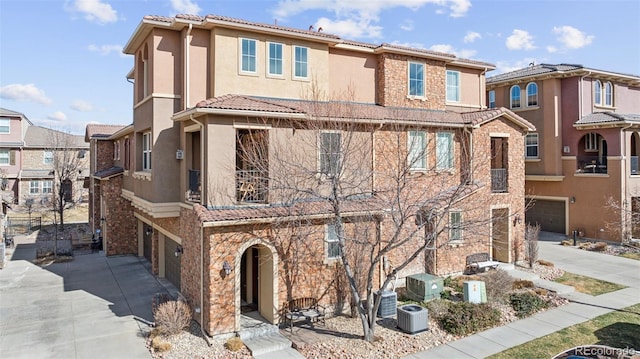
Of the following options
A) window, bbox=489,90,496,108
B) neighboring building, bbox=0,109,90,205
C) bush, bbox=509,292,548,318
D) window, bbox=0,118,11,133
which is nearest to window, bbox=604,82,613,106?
window, bbox=489,90,496,108

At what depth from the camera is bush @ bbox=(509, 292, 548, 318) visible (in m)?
15.1

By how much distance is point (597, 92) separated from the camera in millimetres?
29406

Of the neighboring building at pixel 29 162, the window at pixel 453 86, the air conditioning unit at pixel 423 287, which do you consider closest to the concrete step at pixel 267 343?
the air conditioning unit at pixel 423 287

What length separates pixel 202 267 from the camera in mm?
13000

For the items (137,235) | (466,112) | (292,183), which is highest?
(466,112)

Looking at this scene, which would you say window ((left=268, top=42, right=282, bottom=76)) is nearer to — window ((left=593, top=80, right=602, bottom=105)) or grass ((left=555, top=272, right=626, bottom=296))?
grass ((left=555, top=272, right=626, bottom=296))

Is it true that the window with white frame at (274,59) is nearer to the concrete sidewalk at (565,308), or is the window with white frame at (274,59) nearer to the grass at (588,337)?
the concrete sidewalk at (565,308)

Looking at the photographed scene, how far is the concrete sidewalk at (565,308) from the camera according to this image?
41.1 ft

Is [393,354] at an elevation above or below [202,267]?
below

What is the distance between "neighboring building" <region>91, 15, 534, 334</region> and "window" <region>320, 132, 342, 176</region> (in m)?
0.06

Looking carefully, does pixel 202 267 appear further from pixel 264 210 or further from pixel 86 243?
pixel 86 243

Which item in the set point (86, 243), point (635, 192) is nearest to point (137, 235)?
point (86, 243)

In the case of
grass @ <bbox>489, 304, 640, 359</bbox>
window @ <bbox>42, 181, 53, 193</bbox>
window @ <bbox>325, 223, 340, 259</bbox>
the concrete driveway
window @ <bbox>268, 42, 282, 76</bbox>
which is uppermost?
window @ <bbox>268, 42, 282, 76</bbox>

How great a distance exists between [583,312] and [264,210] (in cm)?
1208
